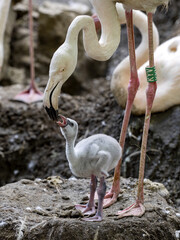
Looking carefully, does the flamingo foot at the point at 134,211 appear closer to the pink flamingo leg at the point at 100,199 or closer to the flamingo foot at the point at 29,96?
the pink flamingo leg at the point at 100,199

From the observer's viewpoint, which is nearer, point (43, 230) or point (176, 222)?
point (43, 230)

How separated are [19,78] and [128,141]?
10.7 feet

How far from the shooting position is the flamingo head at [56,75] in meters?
2.47

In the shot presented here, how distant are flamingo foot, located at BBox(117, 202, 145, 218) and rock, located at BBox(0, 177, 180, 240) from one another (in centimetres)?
3

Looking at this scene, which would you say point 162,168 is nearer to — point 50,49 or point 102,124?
point 102,124

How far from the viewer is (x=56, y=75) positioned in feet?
8.27

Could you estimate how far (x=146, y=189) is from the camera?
10.7 ft

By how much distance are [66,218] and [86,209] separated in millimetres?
160

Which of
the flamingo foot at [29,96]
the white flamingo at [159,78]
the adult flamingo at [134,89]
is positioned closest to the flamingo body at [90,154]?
the adult flamingo at [134,89]

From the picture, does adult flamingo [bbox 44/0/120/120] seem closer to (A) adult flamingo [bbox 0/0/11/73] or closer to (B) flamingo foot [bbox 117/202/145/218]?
(B) flamingo foot [bbox 117/202/145/218]

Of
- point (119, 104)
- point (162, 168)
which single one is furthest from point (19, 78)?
point (162, 168)

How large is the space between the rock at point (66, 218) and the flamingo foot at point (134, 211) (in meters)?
0.03

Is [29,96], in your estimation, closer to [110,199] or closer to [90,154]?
[110,199]

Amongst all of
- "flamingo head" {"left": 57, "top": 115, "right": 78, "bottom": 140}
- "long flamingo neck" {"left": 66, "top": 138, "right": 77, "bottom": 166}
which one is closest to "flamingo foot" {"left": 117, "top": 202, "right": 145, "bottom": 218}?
"long flamingo neck" {"left": 66, "top": 138, "right": 77, "bottom": 166}
